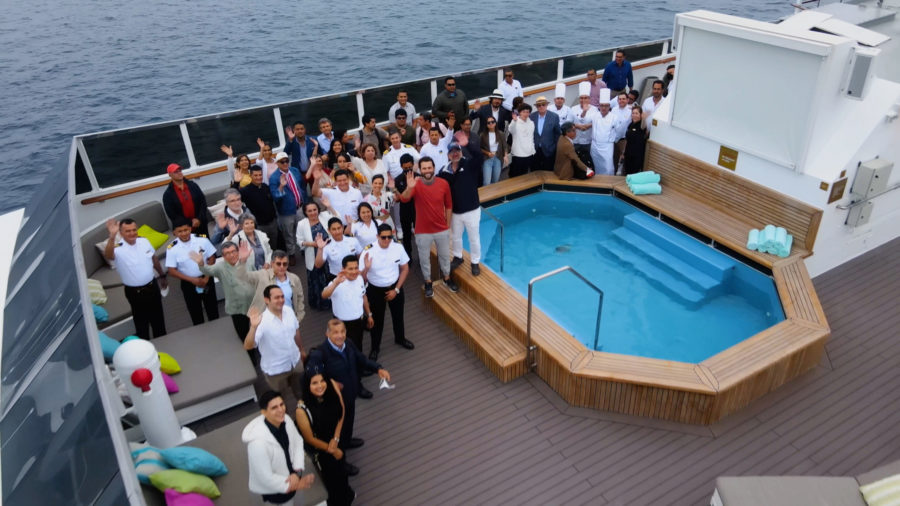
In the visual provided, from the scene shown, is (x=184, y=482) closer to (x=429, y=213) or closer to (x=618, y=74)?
(x=429, y=213)

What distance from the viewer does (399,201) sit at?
8.37m

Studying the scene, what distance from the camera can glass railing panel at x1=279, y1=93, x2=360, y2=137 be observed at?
10.3 metres

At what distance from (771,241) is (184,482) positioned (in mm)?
7081

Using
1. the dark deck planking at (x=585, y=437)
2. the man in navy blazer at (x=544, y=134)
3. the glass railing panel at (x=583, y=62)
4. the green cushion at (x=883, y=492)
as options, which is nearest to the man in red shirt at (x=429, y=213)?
the dark deck planking at (x=585, y=437)

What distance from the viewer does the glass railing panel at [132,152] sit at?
9.05 m

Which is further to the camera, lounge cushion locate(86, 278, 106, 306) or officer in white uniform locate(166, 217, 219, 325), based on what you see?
lounge cushion locate(86, 278, 106, 306)

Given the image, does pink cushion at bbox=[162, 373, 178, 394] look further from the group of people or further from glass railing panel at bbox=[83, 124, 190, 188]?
glass railing panel at bbox=[83, 124, 190, 188]

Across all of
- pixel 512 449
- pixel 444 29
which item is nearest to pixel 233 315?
pixel 512 449

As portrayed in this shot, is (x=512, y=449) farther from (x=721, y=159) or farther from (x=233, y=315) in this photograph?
(x=721, y=159)

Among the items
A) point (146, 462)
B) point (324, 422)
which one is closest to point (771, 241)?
point (324, 422)

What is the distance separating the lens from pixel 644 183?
377 inches

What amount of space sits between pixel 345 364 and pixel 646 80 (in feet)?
36.3

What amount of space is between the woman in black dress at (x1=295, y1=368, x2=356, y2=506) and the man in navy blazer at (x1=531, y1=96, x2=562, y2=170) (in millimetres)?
6324

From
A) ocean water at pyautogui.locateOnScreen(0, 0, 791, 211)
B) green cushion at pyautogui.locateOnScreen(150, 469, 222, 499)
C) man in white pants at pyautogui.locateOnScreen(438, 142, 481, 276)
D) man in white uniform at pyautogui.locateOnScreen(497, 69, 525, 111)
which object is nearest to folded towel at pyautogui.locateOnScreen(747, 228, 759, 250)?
man in white pants at pyautogui.locateOnScreen(438, 142, 481, 276)
